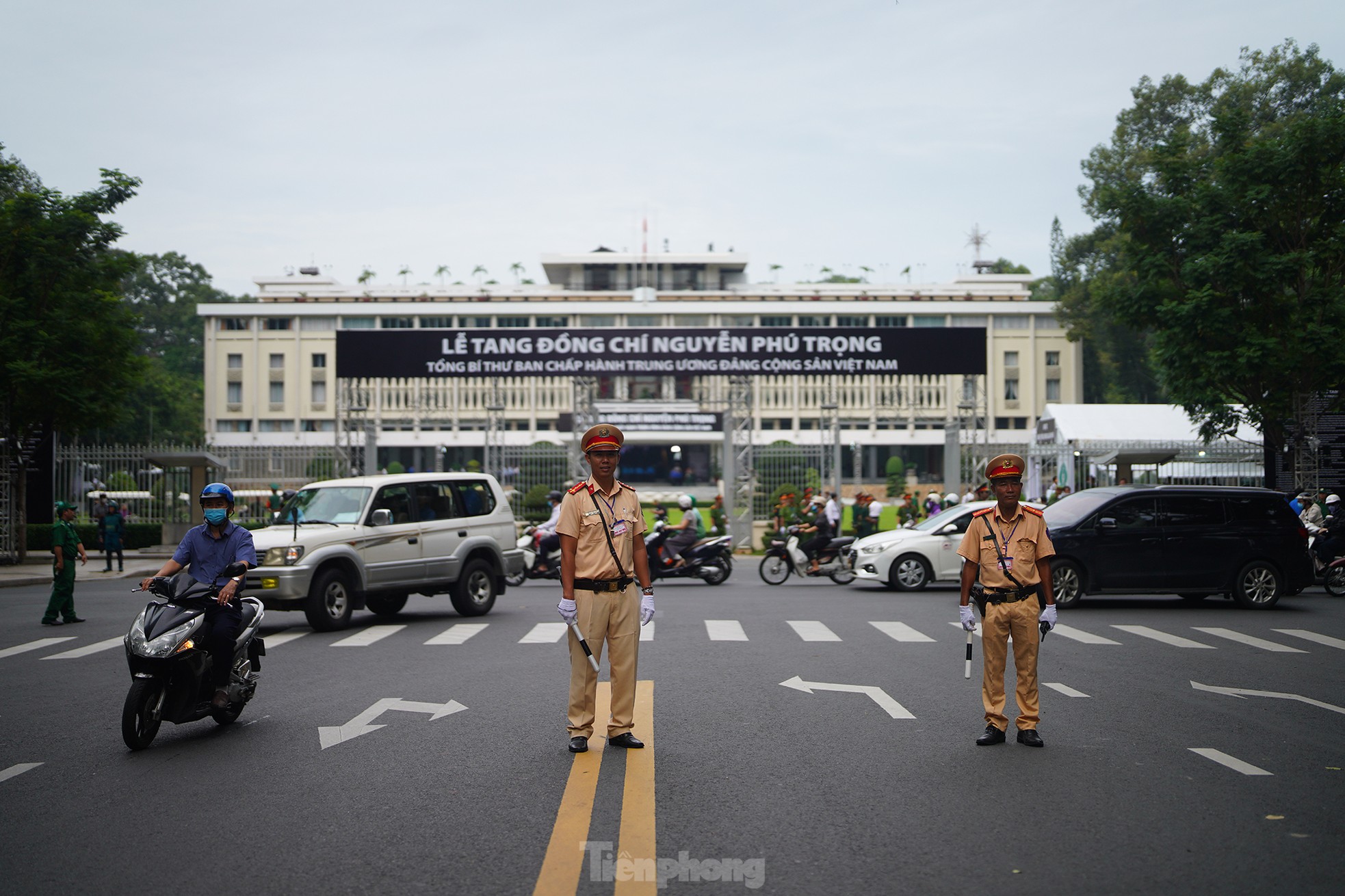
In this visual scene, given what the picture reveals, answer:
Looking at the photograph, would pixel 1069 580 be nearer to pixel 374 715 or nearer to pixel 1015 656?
pixel 1015 656

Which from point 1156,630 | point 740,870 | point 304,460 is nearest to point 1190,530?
point 1156,630

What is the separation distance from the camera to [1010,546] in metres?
7.26

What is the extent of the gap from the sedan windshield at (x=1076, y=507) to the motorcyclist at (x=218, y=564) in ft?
37.4

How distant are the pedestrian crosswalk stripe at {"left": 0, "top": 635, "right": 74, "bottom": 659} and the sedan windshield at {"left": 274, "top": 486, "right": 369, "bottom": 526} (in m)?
2.72

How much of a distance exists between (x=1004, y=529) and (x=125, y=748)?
5514 millimetres

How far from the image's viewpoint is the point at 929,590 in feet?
66.8

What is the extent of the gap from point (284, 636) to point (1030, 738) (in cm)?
938

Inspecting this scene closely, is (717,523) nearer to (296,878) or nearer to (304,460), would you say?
(304,460)

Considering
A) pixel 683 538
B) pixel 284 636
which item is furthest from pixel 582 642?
pixel 683 538

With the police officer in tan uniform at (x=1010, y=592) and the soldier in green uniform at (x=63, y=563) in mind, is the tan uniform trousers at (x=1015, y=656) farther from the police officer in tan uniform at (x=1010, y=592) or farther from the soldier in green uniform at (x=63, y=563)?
the soldier in green uniform at (x=63, y=563)

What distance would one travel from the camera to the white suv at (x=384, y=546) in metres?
13.8

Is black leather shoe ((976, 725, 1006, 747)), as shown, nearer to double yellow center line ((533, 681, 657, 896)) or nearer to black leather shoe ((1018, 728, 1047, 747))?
black leather shoe ((1018, 728, 1047, 747))

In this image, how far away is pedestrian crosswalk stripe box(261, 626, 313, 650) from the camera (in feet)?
43.3

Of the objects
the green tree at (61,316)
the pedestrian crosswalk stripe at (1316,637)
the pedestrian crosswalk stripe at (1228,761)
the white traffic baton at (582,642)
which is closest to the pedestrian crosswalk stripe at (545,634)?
the white traffic baton at (582,642)
